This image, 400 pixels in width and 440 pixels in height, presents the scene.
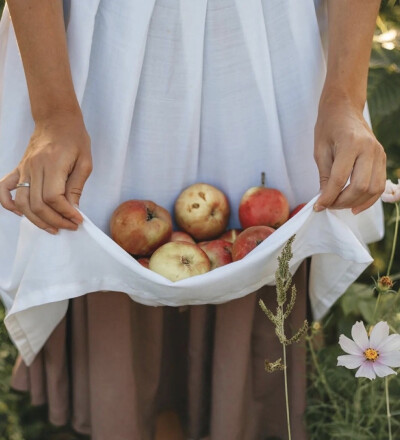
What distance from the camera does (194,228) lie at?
3.58ft

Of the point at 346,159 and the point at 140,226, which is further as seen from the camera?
Result: the point at 140,226

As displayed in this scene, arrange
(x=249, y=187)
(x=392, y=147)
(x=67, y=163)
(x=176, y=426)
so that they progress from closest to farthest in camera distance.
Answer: (x=67, y=163) → (x=249, y=187) → (x=176, y=426) → (x=392, y=147)

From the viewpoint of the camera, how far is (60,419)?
1223mm

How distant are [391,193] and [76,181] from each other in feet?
1.88

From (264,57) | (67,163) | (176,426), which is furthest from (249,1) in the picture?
(176,426)

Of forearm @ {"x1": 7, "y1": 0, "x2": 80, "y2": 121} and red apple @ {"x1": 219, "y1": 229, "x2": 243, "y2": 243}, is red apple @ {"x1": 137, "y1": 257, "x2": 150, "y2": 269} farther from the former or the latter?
forearm @ {"x1": 7, "y1": 0, "x2": 80, "y2": 121}

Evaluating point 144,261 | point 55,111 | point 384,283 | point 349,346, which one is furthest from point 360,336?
point 55,111

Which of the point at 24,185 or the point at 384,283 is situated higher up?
the point at 24,185

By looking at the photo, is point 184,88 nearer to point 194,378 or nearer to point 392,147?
point 194,378

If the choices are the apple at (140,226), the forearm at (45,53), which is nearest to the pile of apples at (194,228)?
the apple at (140,226)

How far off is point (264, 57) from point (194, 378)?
2.13 feet

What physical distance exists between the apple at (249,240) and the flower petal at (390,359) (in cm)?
28

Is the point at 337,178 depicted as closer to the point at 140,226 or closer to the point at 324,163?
the point at 324,163

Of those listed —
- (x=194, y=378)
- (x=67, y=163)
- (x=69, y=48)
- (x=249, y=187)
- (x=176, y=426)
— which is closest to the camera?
(x=67, y=163)
